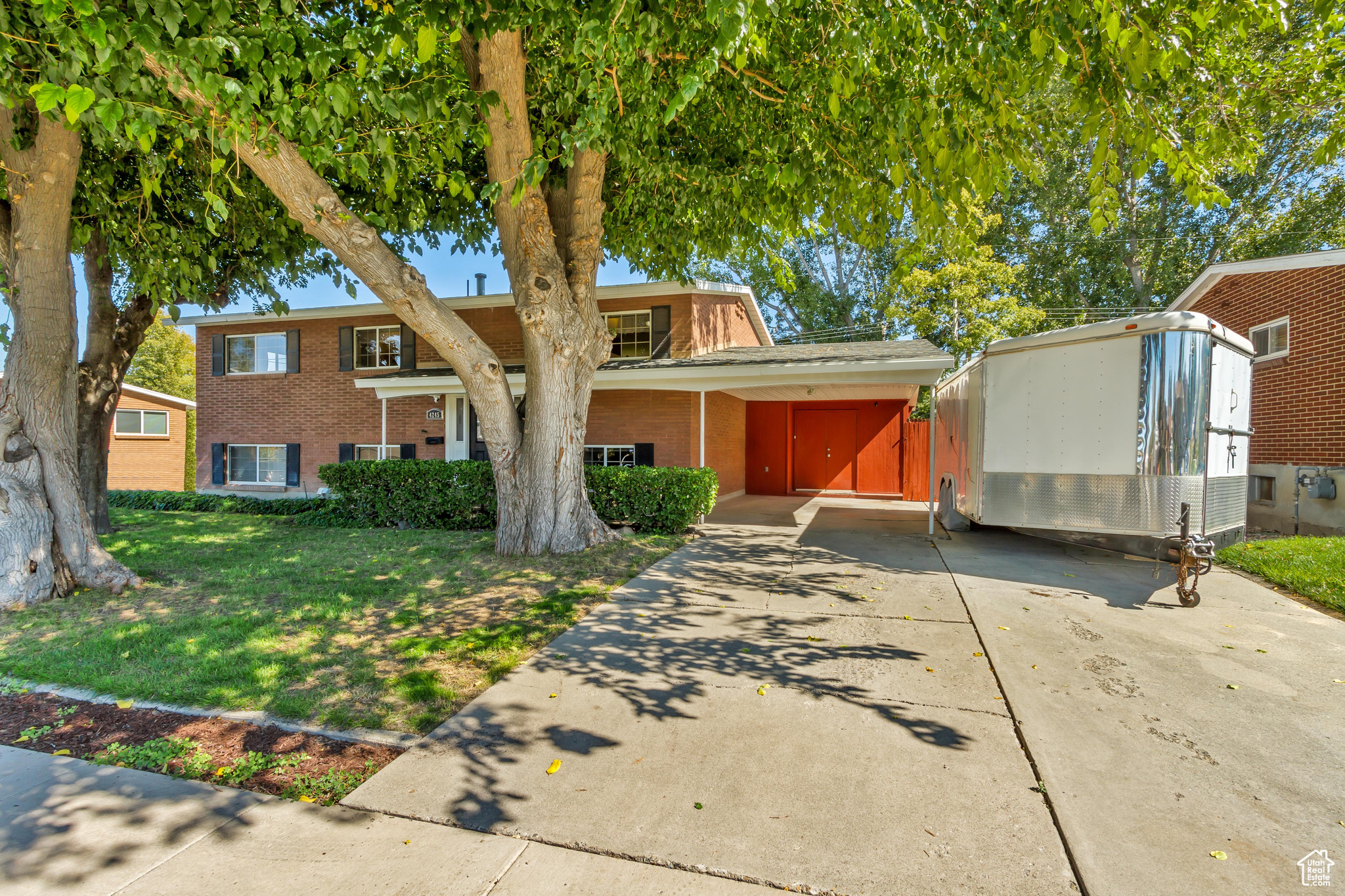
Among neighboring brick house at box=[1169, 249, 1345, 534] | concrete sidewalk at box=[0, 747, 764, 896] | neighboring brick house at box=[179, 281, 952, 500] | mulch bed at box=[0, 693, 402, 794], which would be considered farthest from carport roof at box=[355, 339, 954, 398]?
concrete sidewalk at box=[0, 747, 764, 896]

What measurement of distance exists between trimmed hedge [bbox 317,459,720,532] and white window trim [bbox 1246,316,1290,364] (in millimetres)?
9024

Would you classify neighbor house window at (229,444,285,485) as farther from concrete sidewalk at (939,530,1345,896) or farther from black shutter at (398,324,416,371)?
concrete sidewalk at (939,530,1345,896)

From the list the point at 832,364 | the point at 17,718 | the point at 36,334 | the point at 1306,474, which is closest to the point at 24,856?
the point at 17,718

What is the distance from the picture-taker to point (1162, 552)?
18.8 ft

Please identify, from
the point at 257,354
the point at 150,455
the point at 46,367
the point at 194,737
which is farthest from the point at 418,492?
the point at 150,455

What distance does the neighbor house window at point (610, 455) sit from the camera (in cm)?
1325

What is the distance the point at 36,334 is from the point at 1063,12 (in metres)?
8.80

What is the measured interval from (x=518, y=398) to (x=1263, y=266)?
1343 cm

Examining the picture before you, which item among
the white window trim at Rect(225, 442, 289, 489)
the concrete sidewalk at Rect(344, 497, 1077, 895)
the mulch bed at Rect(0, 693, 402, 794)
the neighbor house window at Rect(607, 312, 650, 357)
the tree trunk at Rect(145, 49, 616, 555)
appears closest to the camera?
the concrete sidewalk at Rect(344, 497, 1077, 895)

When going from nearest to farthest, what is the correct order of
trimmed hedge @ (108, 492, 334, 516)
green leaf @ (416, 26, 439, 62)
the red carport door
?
green leaf @ (416, 26, 439, 62) → trimmed hedge @ (108, 492, 334, 516) → the red carport door

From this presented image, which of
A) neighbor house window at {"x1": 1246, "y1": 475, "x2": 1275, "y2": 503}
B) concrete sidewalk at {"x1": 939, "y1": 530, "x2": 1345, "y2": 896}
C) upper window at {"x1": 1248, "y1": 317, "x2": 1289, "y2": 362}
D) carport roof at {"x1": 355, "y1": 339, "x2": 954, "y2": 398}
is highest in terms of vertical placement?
upper window at {"x1": 1248, "y1": 317, "x2": 1289, "y2": 362}

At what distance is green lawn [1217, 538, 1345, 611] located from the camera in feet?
19.0

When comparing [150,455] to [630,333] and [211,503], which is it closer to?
[211,503]

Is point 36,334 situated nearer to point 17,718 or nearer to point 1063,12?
point 17,718
